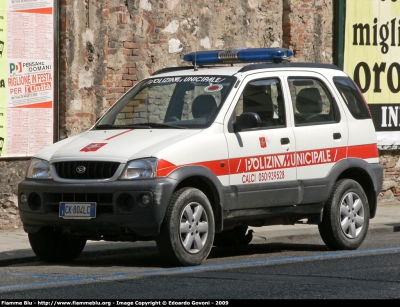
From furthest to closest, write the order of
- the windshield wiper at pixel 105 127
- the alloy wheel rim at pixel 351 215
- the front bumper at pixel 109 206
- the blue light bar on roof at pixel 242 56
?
1. the alloy wheel rim at pixel 351 215
2. the blue light bar on roof at pixel 242 56
3. the windshield wiper at pixel 105 127
4. the front bumper at pixel 109 206

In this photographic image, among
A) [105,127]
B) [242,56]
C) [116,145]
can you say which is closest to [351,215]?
[242,56]

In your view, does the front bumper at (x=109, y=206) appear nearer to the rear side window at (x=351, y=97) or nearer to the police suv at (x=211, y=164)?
the police suv at (x=211, y=164)

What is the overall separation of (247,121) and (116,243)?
2.43 metres

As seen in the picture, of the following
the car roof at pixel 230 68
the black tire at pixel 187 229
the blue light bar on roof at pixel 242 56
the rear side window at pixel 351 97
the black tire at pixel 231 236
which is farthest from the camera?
the black tire at pixel 231 236

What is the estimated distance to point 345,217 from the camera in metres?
11.5

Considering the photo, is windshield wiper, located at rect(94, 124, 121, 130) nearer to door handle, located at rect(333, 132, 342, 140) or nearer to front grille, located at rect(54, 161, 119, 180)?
front grille, located at rect(54, 161, 119, 180)

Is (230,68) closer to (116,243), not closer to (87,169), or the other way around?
(87,169)

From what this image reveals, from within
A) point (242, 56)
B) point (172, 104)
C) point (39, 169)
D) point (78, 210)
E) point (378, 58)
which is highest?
point (378, 58)

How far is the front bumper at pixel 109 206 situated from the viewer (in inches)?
375

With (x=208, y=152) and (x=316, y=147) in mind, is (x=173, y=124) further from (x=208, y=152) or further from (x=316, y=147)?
(x=316, y=147)

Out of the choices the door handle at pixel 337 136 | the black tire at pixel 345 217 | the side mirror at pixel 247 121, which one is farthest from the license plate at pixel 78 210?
the door handle at pixel 337 136

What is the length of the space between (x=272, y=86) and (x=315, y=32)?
6776 millimetres

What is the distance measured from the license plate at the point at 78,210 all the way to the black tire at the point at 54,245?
58 centimetres

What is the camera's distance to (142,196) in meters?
9.52
